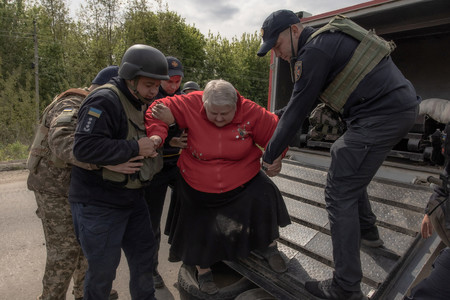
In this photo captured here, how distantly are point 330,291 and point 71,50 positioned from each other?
59.1 feet

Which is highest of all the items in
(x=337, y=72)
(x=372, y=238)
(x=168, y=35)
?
(x=168, y=35)

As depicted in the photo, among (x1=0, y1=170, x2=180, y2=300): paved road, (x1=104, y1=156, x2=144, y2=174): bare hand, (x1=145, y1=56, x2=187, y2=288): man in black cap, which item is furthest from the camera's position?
(x1=0, y1=170, x2=180, y2=300): paved road

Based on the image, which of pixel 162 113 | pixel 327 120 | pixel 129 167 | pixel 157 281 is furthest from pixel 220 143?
pixel 157 281

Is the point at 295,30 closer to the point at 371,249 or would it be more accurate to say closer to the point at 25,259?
the point at 371,249

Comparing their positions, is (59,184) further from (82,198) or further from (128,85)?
(128,85)

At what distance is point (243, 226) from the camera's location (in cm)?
209

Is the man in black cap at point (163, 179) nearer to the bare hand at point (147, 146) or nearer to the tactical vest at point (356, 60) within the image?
the bare hand at point (147, 146)

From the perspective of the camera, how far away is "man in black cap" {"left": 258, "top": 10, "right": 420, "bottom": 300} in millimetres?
1612

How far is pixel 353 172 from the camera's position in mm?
1640

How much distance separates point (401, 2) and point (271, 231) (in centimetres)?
253

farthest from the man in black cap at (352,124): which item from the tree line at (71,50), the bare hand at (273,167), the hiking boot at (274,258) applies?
the tree line at (71,50)

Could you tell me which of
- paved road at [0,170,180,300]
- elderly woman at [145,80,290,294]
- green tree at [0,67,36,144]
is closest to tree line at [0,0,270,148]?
green tree at [0,67,36,144]

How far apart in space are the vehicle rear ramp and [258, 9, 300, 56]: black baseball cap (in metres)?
1.44

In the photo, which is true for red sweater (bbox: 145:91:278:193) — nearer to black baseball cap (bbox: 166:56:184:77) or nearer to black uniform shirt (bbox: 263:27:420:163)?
black uniform shirt (bbox: 263:27:420:163)
